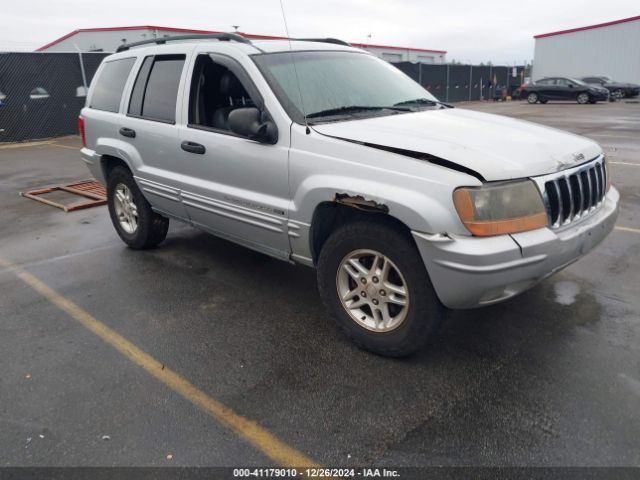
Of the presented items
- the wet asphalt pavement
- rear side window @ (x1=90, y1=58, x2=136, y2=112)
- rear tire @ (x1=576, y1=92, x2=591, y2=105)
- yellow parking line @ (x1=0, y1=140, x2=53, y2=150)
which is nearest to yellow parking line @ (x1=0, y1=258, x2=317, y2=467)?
the wet asphalt pavement

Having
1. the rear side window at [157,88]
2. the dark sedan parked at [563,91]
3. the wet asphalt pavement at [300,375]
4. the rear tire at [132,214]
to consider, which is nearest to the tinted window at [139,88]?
the rear side window at [157,88]

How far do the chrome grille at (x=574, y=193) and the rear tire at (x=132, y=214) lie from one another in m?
3.67

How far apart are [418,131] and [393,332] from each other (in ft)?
4.05

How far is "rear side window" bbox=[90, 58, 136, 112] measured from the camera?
5.07m

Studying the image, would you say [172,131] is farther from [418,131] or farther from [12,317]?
[418,131]

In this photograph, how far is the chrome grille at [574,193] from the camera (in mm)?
2918

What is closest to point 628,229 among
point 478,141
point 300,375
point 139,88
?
point 478,141

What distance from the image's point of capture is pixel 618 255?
486 centimetres

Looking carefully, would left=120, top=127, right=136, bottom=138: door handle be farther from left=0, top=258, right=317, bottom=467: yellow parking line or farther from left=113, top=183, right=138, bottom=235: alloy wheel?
left=0, top=258, right=317, bottom=467: yellow parking line

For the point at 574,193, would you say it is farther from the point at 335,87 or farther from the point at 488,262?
the point at 335,87

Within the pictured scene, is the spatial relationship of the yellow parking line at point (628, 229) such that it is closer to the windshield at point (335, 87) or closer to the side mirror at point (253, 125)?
the windshield at point (335, 87)

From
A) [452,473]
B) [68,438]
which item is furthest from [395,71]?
[68,438]

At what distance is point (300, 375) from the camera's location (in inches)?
120

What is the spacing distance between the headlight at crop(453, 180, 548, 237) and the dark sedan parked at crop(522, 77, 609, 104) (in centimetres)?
2822
